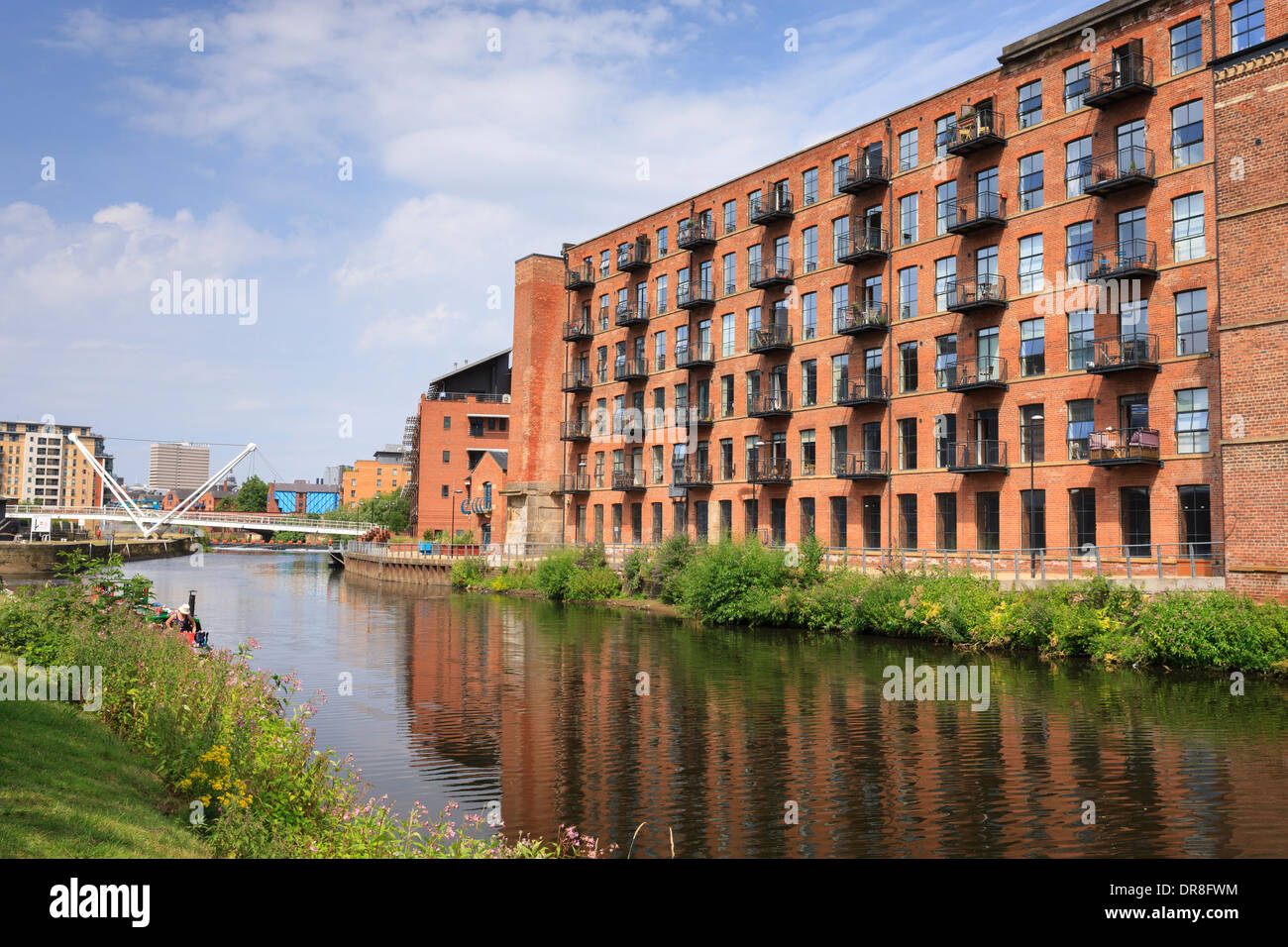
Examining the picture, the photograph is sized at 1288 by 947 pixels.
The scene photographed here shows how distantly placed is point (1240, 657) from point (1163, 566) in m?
8.17

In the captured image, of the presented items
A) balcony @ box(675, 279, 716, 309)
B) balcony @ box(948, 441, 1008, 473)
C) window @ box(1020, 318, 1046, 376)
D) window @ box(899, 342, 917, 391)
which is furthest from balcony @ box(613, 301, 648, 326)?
window @ box(1020, 318, 1046, 376)

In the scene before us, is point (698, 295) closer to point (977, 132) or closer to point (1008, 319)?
point (977, 132)

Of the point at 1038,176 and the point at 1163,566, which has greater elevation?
the point at 1038,176

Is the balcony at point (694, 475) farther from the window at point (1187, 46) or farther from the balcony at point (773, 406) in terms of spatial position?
the window at point (1187, 46)

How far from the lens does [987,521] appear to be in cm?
3669

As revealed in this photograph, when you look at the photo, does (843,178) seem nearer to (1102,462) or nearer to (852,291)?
(852,291)

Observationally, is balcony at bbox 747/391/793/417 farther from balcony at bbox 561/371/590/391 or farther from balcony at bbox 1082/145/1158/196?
balcony at bbox 1082/145/1158/196

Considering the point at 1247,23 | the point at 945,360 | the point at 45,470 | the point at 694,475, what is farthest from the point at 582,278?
the point at 45,470

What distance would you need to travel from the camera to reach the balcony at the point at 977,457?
35781 millimetres

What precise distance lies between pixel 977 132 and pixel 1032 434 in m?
12.4

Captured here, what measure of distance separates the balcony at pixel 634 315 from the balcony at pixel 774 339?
10.7 metres

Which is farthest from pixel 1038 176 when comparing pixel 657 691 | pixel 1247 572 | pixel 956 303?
pixel 657 691

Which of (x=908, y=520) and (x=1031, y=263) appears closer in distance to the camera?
(x=1031, y=263)
